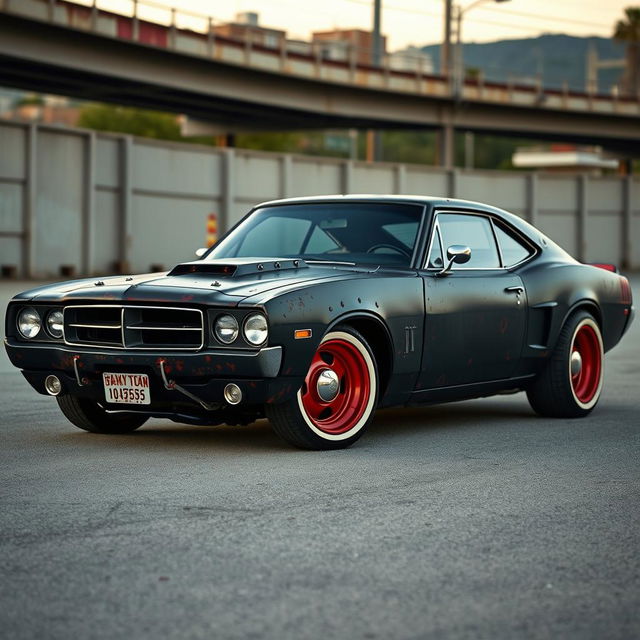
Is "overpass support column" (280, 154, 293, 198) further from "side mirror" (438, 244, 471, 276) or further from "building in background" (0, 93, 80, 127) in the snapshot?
"building in background" (0, 93, 80, 127)

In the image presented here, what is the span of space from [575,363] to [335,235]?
7.15 feet

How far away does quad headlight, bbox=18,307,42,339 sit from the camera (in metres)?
7.70

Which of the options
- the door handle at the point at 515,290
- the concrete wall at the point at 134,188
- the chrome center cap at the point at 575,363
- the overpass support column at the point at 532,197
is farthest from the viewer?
the overpass support column at the point at 532,197

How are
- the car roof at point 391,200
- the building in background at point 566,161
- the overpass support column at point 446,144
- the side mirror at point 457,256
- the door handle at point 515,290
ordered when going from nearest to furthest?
the side mirror at point 457,256 < the car roof at point 391,200 < the door handle at point 515,290 < the overpass support column at point 446,144 < the building in background at point 566,161

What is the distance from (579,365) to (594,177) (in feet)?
160

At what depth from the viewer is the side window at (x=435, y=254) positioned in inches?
326

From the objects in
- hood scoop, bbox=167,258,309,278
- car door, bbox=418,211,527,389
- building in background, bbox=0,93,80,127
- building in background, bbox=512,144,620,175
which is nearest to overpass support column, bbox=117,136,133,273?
car door, bbox=418,211,527,389

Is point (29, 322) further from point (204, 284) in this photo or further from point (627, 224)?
point (627, 224)

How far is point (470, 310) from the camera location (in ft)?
27.6

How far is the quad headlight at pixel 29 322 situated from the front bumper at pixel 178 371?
0.60 ft

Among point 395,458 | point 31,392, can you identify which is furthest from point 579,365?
point 31,392

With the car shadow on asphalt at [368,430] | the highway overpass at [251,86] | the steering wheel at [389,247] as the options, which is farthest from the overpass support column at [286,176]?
the steering wheel at [389,247]

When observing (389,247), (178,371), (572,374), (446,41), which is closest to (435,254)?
(389,247)

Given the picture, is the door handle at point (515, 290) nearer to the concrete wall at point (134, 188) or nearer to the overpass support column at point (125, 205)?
the concrete wall at point (134, 188)
